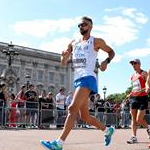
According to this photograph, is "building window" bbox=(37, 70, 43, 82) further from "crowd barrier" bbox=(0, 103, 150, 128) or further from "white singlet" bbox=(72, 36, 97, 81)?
"white singlet" bbox=(72, 36, 97, 81)

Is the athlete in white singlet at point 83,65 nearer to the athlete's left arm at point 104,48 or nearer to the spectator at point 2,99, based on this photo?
the athlete's left arm at point 104,48

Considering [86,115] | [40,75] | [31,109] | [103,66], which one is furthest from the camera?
[40,75]

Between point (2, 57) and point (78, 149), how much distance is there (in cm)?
9930

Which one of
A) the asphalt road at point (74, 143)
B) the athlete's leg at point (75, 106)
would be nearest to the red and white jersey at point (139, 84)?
the asphalt road at point (74, 143)

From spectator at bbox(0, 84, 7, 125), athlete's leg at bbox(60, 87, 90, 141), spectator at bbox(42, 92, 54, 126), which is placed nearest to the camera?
athlete's leg at bbox(60, 87, 90, 141)

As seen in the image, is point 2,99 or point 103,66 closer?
point 103,66

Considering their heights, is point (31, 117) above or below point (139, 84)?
below

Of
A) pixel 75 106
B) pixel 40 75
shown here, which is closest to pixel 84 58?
pixel 75 106

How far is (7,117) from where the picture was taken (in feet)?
54.4

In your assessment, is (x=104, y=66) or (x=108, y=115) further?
(x=108, y=115)

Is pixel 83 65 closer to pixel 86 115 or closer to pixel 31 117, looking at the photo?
pixel 86 115

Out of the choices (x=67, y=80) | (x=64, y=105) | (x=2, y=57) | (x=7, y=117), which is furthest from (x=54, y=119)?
(x=67, y=80)

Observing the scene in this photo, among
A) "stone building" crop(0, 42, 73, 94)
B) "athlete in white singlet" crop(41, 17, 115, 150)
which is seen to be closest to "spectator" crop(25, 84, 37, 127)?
"athlete in white singlet" crop(41, 17, 115, 150)

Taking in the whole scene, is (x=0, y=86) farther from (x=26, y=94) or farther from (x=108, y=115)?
(x=108, y=115)
